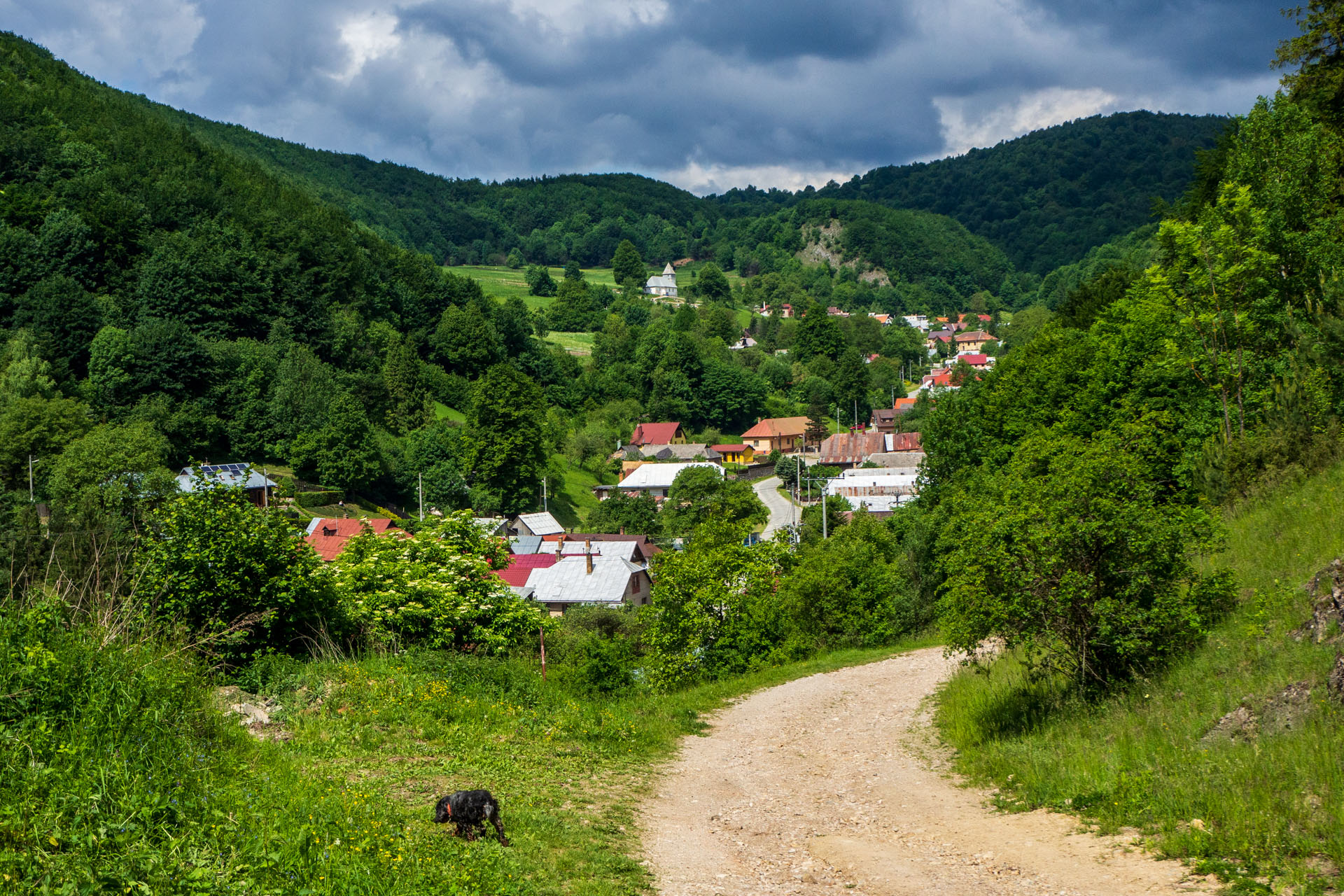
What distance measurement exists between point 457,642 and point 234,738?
7.13 m

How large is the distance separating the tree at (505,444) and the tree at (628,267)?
374ft

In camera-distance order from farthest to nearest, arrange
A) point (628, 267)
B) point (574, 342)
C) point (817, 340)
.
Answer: point (628, 267) < point (817, 340) < point (574, 342)

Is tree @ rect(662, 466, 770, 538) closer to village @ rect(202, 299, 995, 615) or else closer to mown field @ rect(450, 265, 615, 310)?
village @ rect(202, 299, 995, 615)

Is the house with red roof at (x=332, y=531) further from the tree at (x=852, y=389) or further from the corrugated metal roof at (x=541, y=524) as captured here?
the tree at (x=852, y=389)

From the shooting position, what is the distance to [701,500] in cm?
6212

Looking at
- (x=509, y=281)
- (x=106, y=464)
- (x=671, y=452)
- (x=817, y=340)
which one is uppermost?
(x=509, y=281)

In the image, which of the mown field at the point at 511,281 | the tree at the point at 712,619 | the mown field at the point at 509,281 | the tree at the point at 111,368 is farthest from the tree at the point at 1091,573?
the mown field at the point at 511,281

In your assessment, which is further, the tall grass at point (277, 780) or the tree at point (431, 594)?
the tree at point (431, 594)

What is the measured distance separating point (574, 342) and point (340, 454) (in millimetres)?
67325

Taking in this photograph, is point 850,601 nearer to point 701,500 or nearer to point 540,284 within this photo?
point 701,500

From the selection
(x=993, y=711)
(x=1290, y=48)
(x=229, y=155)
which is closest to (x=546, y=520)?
(x=1290, y=48)


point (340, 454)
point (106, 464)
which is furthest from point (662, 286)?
point (106, 464)

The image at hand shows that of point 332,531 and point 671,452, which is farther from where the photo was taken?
point 671,452

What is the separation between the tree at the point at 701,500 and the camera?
58.9 meters
